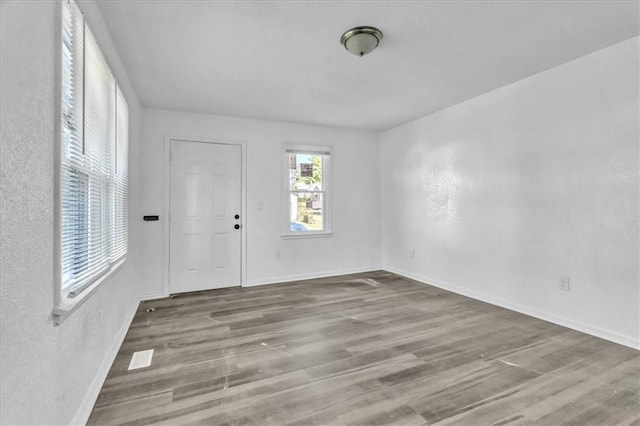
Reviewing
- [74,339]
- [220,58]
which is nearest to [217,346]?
[74,339]

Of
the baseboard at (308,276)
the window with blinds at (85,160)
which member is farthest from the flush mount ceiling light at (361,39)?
the baseboard at (308,276)

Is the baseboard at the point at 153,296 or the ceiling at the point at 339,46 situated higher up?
the ceiling at the point at 339,46

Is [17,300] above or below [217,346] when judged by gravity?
above

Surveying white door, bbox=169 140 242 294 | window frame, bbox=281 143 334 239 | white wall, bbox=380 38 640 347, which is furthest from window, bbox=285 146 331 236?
white wall, bbox=380 38 640 347

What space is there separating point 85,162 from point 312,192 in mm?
3496

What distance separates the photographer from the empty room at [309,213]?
1.39m

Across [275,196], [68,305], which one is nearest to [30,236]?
[68,305]

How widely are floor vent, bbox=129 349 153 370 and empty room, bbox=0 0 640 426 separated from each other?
42 millimetres

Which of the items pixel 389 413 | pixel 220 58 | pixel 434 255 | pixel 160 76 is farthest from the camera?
pixel 434 255

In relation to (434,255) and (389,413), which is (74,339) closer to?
(389,413)

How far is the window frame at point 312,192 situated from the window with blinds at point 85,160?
2513mm

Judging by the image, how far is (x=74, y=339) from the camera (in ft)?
5.07

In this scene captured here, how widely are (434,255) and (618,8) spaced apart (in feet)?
10.2

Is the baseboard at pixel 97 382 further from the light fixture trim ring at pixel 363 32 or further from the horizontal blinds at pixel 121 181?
the light fixture trim ring at pixel 363 32
